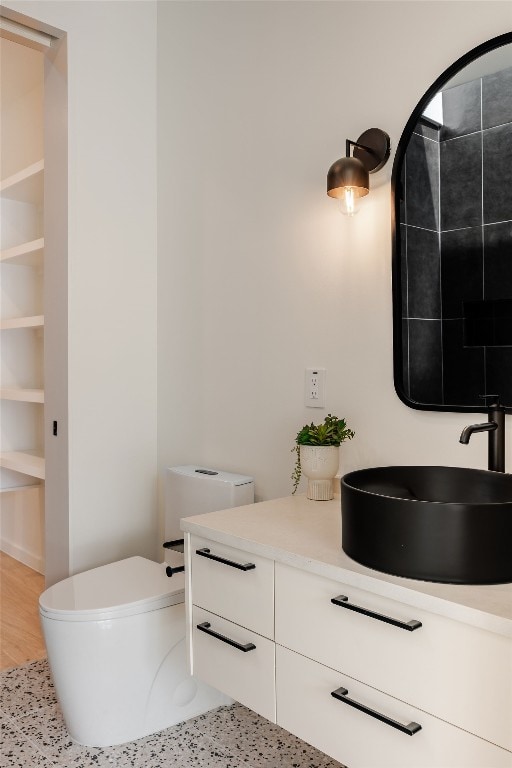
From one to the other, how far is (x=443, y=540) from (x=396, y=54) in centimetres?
129

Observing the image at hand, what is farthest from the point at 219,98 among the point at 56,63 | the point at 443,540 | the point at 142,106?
the point at 443,540

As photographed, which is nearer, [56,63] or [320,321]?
[320,321]

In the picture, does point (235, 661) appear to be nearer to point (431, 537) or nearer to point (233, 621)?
point (233, 621)

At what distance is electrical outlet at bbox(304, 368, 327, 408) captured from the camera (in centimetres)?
192

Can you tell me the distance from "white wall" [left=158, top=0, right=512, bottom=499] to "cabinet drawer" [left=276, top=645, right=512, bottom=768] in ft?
2.05

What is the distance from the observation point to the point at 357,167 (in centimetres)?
166

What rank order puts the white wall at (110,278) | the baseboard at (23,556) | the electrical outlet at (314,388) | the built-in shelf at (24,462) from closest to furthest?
the electrical outlet at (314,388)
the white wall at (110,278)
the built-in shelf at (24,462)
the baseboard at (23,556)

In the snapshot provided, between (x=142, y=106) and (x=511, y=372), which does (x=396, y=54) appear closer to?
(x=511, y=372)

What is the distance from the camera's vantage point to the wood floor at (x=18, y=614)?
2496 mm

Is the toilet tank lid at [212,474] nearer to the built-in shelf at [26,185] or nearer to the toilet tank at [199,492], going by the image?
the toilet tank at [199,492]

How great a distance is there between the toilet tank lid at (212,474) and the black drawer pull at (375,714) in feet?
3.11

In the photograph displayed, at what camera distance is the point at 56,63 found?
2436mm

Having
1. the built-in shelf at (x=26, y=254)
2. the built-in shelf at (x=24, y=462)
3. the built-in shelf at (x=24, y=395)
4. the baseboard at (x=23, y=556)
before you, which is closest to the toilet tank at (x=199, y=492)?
the built-in shelf at (x=24, y=462)

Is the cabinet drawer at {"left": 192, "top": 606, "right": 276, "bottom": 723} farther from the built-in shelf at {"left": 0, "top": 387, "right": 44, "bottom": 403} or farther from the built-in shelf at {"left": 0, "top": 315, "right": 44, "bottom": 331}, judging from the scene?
the built-in shelf at {"left": 0, "top": 315, "right": 44, "bottom": 331}
